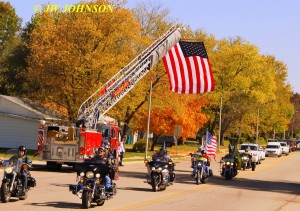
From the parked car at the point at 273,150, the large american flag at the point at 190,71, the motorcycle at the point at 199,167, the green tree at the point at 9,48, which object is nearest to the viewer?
the motorcycle at the point at 199,167

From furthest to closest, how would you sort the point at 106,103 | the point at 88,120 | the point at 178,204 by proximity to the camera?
the point at 106,103, the point at 88,120, the point at 178,204

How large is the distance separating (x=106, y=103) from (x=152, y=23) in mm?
22328

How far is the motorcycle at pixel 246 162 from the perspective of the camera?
40.4 metres

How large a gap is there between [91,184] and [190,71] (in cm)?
1738

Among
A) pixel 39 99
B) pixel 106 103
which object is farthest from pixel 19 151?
pixel 39 99

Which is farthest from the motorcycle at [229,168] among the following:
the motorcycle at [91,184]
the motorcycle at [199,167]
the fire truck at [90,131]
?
the motorcycle at [91,184]

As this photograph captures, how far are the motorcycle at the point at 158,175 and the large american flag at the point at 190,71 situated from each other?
32.3 ft

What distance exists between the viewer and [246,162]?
1615 inches

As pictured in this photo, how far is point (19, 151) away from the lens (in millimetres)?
16734

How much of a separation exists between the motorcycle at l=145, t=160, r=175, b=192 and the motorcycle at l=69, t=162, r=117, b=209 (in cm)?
519

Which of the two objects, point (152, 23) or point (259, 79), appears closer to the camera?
point (152, 23)

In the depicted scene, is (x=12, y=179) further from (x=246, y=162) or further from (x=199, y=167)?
(x=246, y=162)

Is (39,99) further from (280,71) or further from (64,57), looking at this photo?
(280,71)

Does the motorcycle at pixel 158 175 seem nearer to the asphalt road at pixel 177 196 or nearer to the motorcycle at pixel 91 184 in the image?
the asphalt road at pixel 177 196
